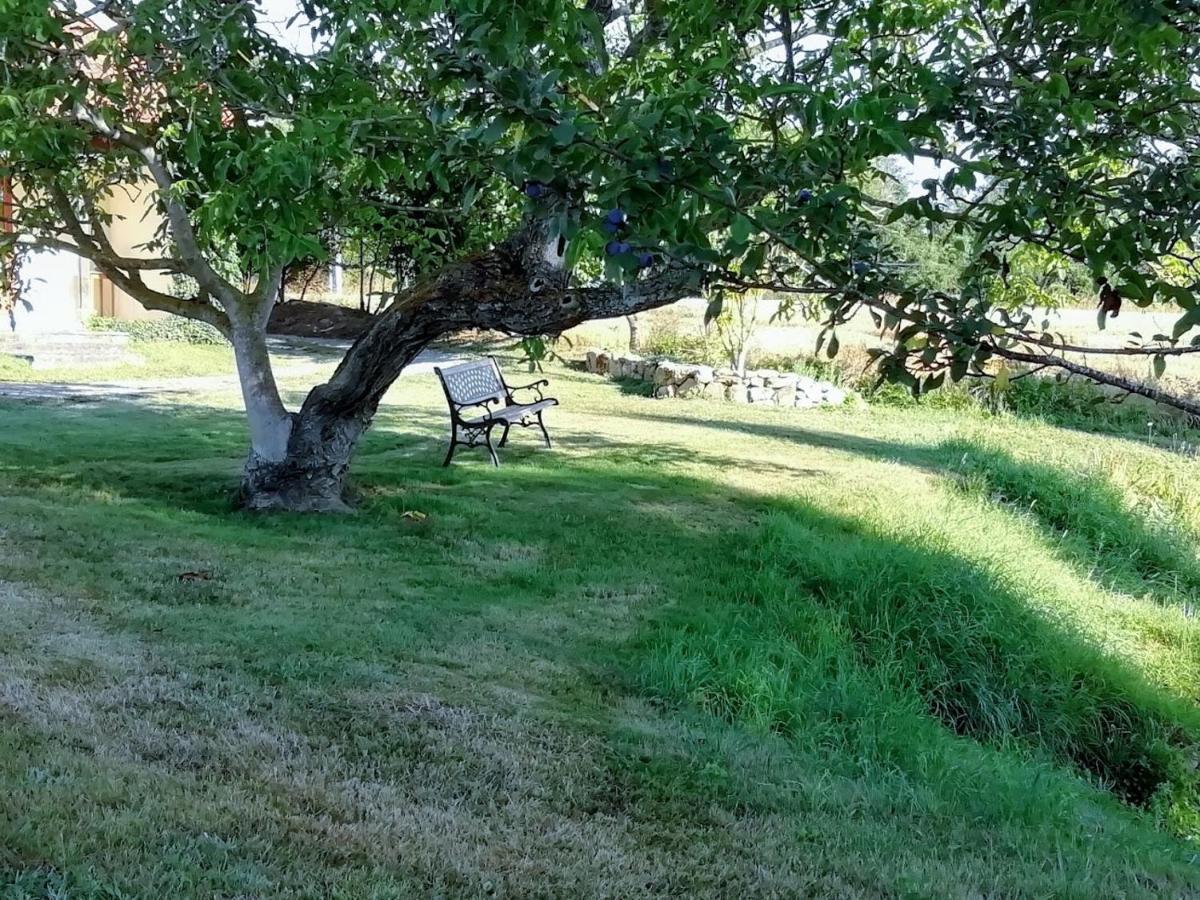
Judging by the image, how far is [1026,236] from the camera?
2385 mm

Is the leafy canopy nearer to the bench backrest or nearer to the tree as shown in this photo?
the tree

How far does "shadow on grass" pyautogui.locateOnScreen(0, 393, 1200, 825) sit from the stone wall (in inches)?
322

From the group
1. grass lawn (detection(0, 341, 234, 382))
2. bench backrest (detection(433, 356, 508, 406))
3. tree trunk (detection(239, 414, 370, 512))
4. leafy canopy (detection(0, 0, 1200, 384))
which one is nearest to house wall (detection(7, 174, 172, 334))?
grass lawn (detection(0, 341, 234, 382))

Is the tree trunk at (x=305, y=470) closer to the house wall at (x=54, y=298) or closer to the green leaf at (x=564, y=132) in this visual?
the green leaf at (x=564, y=132)

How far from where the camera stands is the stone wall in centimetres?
1675

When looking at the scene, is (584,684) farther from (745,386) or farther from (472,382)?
(745,386)

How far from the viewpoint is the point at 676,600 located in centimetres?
604

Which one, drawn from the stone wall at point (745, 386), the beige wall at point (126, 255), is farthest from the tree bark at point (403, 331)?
the beige wall at point (126, 255)

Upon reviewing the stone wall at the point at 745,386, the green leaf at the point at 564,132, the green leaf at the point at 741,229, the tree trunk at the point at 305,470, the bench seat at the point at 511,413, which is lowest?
the tree trunk at the point at 305,470

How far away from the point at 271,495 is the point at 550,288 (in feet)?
8.19

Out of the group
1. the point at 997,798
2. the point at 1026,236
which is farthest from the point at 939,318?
the point at 997,798

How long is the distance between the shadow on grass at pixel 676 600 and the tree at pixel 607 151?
3.60ft

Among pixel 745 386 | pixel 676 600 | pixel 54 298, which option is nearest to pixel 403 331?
pixel 676 600

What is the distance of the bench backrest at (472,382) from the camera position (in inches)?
401
